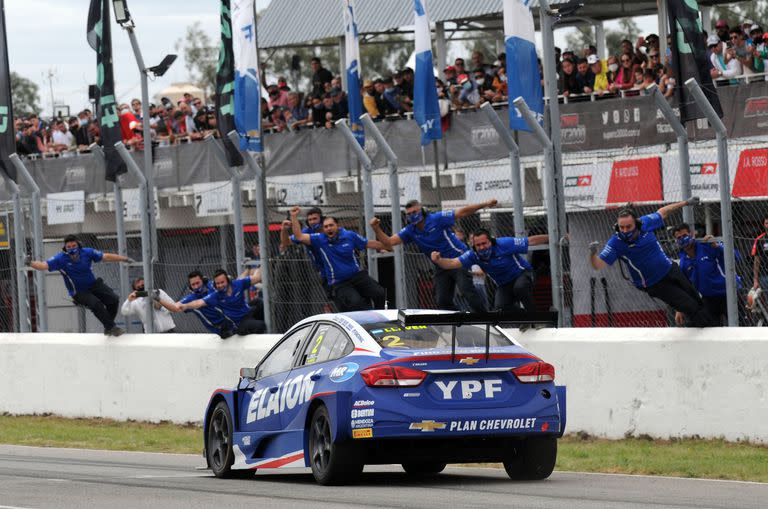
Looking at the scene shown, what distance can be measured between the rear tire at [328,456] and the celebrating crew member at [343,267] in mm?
5243

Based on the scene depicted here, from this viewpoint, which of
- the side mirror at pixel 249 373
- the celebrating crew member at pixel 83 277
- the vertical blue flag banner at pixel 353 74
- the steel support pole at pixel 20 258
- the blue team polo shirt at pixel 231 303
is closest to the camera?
the side mirror at pixel 249 373

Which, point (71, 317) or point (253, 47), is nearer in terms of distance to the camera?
point (253, 47)

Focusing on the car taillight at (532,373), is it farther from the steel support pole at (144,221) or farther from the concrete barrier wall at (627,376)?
the steel support pole at (144,221)

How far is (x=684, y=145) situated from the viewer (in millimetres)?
13812

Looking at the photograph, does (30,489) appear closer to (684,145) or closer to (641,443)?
(641,443)

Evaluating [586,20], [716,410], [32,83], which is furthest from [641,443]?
[32,83]

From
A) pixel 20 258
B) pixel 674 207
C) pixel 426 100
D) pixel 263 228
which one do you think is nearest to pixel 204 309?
pixel 263 228

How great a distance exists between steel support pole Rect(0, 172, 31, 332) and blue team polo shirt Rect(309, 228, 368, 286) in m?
5.51

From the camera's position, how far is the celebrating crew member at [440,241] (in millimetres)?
15508

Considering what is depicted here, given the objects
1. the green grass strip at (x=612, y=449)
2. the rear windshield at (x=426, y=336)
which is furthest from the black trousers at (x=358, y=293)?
the rear windshield at (x=426, y=336)

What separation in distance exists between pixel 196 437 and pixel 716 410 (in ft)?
20.6

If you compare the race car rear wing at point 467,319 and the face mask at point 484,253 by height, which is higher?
the face mask at point 484,253

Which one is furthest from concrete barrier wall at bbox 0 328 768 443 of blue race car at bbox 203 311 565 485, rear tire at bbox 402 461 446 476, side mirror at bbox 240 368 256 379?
side mirror at bbox 240 368 256 379

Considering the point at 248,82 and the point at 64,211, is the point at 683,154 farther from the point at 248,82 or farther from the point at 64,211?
the point at 64,211
